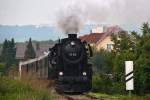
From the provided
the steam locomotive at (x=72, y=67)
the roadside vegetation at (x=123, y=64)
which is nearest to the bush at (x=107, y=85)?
the roadside vegetation at (x=123, y=64)

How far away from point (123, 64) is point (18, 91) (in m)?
10.0

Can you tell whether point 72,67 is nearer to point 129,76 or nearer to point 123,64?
point 123,64

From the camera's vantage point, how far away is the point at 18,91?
17312 millimetres

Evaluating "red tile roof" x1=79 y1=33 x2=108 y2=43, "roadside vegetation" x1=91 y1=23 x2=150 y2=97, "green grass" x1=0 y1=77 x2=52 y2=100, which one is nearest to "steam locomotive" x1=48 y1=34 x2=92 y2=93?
"roadside vegetation" x1=91 y1=23 x2=150 y2=97

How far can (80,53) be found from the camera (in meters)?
26.2

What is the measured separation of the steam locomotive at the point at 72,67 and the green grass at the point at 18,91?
625 centimetres

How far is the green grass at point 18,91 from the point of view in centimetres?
1491

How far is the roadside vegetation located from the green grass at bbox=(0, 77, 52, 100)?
6.57m

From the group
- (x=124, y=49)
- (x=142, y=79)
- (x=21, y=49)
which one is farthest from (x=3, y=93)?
(x=21, y=49)

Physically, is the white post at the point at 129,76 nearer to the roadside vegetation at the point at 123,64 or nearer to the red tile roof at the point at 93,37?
the roadside vegetation at the point at 123,64

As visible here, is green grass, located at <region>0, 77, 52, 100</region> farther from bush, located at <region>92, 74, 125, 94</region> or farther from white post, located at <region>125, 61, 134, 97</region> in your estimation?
bush, located at <region>92, 74, 125, 94</region>

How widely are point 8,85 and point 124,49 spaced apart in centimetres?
1135

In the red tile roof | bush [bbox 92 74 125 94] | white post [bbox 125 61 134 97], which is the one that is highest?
the red tile roof

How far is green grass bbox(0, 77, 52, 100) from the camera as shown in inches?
587
